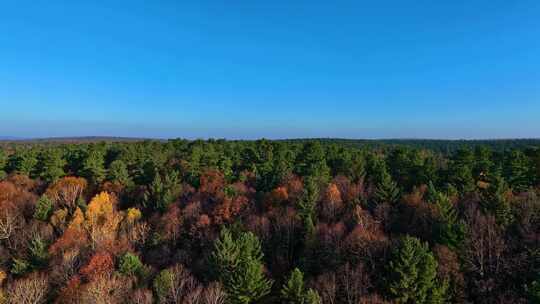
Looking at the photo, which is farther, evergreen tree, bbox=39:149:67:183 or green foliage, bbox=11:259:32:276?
evergreen tree, bbox=39:149:67:183

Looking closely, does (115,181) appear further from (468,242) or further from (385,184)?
(468,242)

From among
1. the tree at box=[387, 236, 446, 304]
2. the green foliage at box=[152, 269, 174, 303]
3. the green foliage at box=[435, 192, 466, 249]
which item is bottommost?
the green foliage at box=[152, 269, 174, 303]

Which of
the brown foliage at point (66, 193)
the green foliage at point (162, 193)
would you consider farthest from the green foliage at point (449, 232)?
the brown foliage at point (66, 193)

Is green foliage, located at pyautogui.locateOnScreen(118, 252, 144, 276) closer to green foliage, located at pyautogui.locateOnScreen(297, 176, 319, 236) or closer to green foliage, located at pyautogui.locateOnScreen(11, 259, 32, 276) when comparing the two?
green foliage, located at pyautogui.locateOnScreen(11, 259, 32, 276)

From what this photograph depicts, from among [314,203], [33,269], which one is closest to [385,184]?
[314,203]

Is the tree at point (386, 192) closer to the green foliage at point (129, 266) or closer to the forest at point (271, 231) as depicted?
the forest at point (271, 231)

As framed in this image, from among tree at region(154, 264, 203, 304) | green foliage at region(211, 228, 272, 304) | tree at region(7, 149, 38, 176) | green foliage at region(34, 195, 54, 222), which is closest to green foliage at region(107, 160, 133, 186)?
green foliage at region(34, 195, 54, 222)
